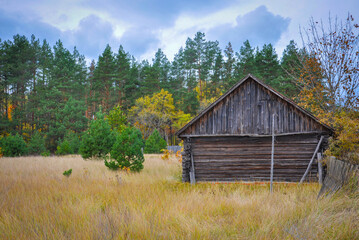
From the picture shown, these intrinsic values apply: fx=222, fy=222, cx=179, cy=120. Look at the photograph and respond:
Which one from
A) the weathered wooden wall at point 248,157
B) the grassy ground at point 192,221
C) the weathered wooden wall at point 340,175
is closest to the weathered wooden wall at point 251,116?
the weathered wooden wall at point 248,157

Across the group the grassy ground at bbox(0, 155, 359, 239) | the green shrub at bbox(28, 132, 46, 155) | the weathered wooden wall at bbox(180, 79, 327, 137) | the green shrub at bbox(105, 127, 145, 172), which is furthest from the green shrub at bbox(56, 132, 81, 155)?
the grassy ground at bbox(0, 155, 359, 239)

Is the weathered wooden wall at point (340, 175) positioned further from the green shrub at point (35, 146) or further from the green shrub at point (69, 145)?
the green shrub at point (35, 146)

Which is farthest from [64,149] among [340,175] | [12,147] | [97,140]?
[340,175]

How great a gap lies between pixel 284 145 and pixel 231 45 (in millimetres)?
36393

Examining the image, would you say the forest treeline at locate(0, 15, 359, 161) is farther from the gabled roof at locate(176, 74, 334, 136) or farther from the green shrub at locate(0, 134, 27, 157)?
the gabled roof at locate(176, 74, 334, 136)

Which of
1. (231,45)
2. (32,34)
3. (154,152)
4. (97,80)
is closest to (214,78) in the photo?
(231,45)

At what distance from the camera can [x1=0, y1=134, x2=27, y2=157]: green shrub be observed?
22.8 meters

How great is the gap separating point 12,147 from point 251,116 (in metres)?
24.4

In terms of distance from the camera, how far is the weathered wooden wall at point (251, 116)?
36.1 ft

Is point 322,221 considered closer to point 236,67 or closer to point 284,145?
point 284,145

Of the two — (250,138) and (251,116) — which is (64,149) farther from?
(251,116)

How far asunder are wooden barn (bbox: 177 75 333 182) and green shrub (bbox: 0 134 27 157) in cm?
2103

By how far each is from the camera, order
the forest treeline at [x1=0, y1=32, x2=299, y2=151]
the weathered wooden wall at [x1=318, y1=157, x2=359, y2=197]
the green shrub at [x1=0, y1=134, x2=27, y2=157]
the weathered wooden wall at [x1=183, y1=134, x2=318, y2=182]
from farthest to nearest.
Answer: the forest treeline at [x1=0, y1=32, x2=299, y2=151] → the green shrub at [x1=0, y1=134, x2=27, y2=157] → the weathered wooden wall at [x1=183, y1=134, x2=318, y2=182] → the weathered wooden wall at [x1=318, y1=157, x2=359, y2=197]

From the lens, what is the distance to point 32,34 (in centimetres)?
4238
